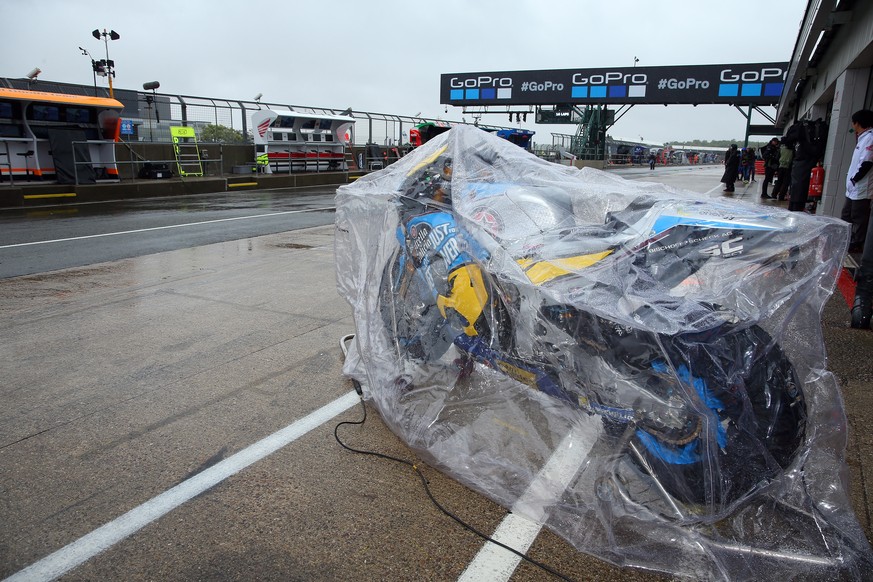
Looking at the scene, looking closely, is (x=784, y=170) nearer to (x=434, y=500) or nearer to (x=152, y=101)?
(x=434, y=500)

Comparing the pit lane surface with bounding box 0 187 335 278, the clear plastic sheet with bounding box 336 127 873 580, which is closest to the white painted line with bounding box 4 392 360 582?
the clear plastic sheet with bounding box 336 127 873 580

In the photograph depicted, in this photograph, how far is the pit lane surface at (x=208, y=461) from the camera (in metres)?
2.28

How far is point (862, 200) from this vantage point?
22.3 feet

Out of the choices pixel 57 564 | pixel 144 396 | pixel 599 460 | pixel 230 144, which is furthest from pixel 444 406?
pixel 230 144

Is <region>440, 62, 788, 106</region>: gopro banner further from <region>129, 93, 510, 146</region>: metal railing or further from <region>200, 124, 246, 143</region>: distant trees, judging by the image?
<region>200, 124, 246, 143</region>: distant trees

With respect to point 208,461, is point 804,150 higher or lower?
higher

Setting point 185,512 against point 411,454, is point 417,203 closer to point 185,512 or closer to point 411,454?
point 411,454

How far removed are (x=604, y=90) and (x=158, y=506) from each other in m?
37.6

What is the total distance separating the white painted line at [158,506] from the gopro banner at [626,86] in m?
33.9

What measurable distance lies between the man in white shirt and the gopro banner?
27.7 m

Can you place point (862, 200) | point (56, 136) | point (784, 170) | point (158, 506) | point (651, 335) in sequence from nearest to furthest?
point (651, 335)
point (158, 506)
point (862, 200)
point (784, 170)
point (56, 136)

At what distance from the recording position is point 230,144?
23.6 m

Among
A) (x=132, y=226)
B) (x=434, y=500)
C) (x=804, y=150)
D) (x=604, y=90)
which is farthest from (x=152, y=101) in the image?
(x=604, y=90)

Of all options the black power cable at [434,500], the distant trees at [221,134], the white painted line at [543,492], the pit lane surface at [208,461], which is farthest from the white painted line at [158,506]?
the distant trees at [221,134]
